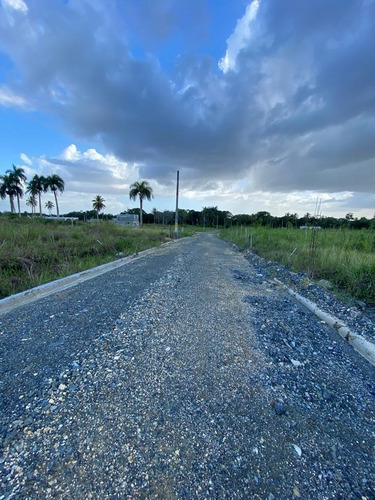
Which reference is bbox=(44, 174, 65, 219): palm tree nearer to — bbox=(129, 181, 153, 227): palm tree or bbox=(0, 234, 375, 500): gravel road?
bbox=(129, 181, 153, 227): palm tree

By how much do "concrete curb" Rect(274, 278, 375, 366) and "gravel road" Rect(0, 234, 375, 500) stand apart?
0.12m

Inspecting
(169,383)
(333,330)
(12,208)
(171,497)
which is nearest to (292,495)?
(171,497)

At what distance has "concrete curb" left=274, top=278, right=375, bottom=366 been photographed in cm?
270

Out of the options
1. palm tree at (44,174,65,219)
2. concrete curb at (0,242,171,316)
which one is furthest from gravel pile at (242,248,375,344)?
palm tree at (44,174,65,219)

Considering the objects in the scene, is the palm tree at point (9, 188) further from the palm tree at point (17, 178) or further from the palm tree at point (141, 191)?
the palm tree at point (141, 191)

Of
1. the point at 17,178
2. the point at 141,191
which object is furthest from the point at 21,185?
the point at 141,191

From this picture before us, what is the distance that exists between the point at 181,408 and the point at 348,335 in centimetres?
268

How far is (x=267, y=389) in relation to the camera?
202 centimetres

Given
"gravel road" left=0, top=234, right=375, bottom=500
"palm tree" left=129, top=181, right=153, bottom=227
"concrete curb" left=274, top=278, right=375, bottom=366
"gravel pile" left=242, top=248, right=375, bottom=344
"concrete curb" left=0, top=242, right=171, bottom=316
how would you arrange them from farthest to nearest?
"palm tree" left=129, top=181, right=153, bottom=227 < "concrete curb" left=0, top=242, right=171, bottom=316 < "gravel pile" left=242, top=248, right=375, bottom=344 < "concrete curb" left=274, top=278, right=375, bottom=366 < "gravel road" left=0, top=234, right=375, bottom=500

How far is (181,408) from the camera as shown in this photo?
1764 mm

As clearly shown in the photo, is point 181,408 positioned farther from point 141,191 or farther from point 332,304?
point 141,191

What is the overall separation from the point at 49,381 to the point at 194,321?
1939 millimetres

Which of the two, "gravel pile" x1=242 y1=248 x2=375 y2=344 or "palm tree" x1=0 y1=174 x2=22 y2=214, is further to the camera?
"palm tree" x1=0 y1=174 x2=22 y2=214

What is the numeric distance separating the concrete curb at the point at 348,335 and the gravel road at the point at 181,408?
119mm
